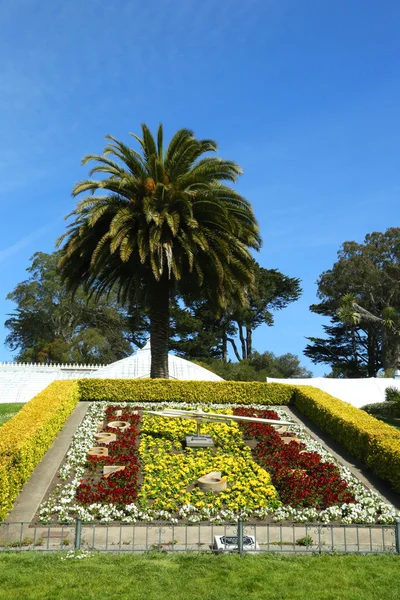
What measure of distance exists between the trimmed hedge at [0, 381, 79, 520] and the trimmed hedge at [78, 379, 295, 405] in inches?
67.4

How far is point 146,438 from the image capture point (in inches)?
704

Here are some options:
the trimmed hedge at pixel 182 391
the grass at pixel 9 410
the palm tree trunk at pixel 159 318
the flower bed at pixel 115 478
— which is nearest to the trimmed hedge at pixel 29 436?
the flower bed at pixel 115 478

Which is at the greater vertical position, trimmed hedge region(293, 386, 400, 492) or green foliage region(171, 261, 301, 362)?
green foliage region(171, 261, 301, 362)

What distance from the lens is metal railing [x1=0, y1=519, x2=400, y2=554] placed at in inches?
412

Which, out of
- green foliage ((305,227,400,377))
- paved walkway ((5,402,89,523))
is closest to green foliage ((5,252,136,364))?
green foliage ((305,227,400,377))

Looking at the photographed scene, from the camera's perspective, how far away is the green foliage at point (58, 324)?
5819 centimetres

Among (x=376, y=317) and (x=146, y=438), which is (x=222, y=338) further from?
(x=146, y=438)

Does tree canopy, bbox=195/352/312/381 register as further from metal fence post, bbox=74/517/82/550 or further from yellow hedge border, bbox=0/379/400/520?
metal fence post, bbox=74/517/82/550

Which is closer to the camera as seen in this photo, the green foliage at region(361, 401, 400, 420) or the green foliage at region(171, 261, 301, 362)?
the green foliage at region(361, 401, 400, 420)

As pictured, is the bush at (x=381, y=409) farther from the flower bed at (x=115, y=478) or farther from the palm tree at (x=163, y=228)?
the flower bed at (x=115, y=478)

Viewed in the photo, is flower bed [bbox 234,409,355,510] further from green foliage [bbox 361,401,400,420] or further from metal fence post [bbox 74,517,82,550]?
green foliage [bbox 361,401,400,420]

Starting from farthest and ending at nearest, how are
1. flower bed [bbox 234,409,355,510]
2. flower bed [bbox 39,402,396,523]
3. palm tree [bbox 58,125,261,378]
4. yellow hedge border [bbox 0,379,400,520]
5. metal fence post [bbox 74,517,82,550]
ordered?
palm tree [bbox 58,125,261,378] → yellow hedge border [bbox 0,379,400,520] → flower bed [bbox 234,409,355,510] → flower bed [bbox 39,402,396,523] → metal fence post [bbox 74,517,82,550]

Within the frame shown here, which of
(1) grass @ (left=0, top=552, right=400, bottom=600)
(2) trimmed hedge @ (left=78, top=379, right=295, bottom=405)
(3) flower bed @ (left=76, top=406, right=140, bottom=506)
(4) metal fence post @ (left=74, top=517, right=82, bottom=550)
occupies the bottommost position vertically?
(1) grass @ (left=0, top=552, right=400, bottom=600)

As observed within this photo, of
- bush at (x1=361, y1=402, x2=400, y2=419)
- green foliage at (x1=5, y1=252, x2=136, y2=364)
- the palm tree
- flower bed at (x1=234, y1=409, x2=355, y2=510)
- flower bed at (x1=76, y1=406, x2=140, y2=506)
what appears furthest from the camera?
green foliage at (x1=5, y1=252, x2=136, y2=364)
